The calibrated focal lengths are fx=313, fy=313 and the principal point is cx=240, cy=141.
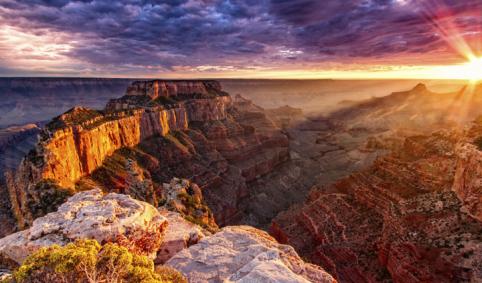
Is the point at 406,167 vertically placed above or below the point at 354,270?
above

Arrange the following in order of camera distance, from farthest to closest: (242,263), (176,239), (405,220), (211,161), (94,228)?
(211,161)
(405,220)
(176,239)
(242,263)
(94,228)

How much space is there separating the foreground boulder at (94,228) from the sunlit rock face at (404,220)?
32576 millimetres

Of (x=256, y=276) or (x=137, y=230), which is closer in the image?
(x=256, y=276)

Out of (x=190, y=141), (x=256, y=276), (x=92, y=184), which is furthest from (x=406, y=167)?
(x=190, y=141)

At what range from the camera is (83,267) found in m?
13.4

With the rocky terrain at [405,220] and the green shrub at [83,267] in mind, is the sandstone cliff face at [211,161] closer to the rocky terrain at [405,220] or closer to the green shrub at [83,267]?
the rocky terrain at [405,220]

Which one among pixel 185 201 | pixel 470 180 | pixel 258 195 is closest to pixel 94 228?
pixel 185 201

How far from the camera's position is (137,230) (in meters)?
19.6

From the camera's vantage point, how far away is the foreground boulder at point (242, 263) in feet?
57.4

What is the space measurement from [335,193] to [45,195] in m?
49.3

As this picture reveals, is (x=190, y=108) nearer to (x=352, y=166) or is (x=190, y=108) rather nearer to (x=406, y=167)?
(x=352, y=166)

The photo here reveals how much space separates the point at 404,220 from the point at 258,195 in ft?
186

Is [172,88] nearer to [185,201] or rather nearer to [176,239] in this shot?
[185,201]

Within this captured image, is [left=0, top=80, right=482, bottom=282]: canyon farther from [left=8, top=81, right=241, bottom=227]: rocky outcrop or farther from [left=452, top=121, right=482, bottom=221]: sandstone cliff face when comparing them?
[left=8, top=81, right=241, bottom=227]: rocky outcrop
